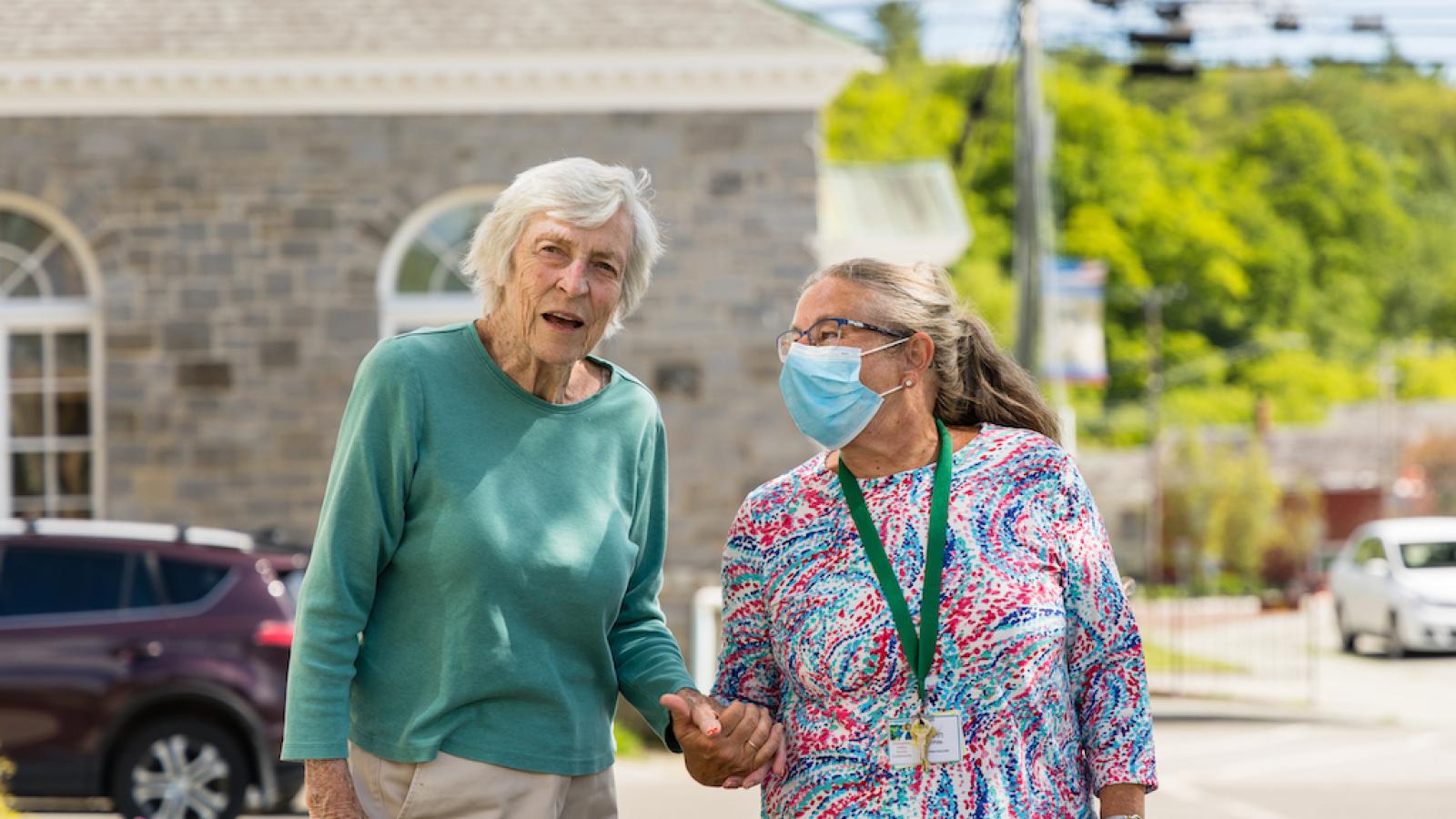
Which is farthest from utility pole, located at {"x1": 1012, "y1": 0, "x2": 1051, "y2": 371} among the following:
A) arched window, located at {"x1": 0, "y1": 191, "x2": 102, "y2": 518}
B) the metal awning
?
arched window, located at {"x1": 0, "y1": 191, "x2": 102, "y2": 518}

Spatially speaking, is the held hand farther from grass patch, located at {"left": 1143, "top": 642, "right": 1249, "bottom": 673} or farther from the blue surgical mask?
grass patch, located at {"left": 1143, "top": 642, "right": 1249, "bottom": 673}

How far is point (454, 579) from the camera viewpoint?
10.0 ft

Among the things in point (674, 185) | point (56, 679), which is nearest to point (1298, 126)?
point (674, 185)

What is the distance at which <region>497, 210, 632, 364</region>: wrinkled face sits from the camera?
3178 millimetres

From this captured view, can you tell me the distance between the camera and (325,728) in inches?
117

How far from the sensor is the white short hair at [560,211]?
3.20 metres

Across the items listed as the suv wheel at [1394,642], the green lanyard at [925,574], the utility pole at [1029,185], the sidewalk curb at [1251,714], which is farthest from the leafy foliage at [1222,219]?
the green lanyard at [925,574]

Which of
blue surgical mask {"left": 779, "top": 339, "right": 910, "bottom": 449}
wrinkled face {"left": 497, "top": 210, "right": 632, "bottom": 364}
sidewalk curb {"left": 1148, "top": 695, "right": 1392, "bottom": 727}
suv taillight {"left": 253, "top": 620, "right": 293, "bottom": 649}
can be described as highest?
wrinkled face {"left": 497, "top": 210, "right": 632, "bottom": 364}

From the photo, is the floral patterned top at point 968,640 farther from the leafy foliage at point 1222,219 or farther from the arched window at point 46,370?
the leafy foliage at point 1222,219

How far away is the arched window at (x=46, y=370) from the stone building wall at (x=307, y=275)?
1.10 ft

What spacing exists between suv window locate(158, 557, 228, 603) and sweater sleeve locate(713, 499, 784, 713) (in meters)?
6.76

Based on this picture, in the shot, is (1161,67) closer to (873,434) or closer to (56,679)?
(56,679)

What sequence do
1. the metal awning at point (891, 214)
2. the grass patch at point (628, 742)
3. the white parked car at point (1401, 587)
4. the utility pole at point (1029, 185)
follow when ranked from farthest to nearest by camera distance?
1. the white parked car at point (1401, 587)
2. the utility pole at point (1029, 185)
3. the metal awning at point (891, 214)
4. the grass patch at point (628, 742)

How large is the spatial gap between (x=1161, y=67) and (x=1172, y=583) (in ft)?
89.9
